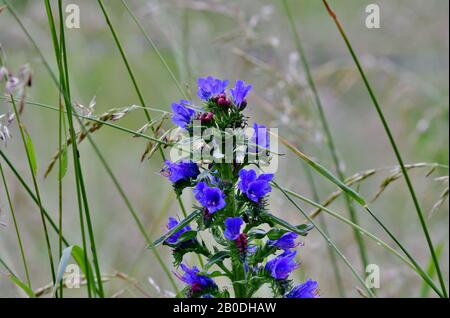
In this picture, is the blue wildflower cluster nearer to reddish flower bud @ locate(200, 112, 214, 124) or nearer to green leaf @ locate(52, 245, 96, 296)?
reddish flower bud @ locate(200, 112, 214, 124)

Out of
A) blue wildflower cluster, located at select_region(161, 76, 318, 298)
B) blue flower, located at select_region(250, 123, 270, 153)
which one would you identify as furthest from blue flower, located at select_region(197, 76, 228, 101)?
blue flower, located at select_region(250, 123, 270, 153)

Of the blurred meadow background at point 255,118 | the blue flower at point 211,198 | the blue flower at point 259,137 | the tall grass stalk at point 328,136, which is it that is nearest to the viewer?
the blue flower at point 211,198

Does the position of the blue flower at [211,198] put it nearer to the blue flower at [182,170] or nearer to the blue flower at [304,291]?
the blue flower at [182,170]

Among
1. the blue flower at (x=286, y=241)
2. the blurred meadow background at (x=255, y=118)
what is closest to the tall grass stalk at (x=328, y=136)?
the blurred meadow background at (x=255, y=118)

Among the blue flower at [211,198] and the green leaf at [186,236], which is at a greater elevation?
the blue flower at [211,198]
